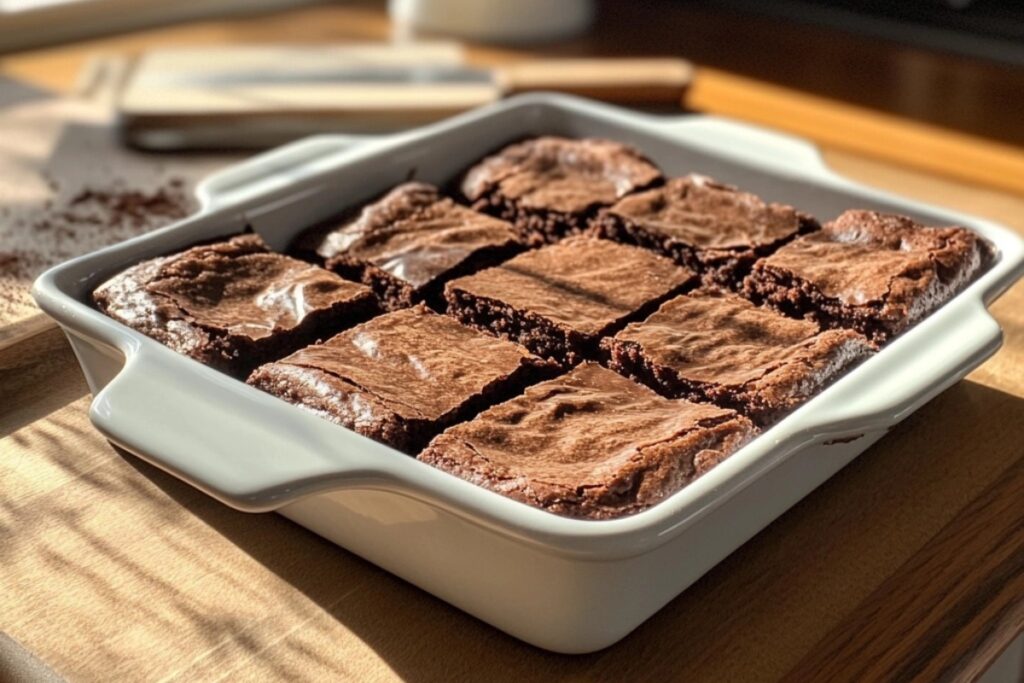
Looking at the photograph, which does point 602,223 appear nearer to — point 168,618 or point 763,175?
point 763,175

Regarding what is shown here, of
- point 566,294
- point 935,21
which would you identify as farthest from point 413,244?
point 935,21

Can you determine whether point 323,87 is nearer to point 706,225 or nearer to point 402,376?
point 706,225

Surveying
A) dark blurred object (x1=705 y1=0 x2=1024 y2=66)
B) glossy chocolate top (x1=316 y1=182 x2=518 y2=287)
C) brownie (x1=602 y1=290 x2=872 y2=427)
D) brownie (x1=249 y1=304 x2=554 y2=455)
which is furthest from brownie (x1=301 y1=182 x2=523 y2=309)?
dark blurred object (x1=705 y1=0 x2=1024 y2=66)

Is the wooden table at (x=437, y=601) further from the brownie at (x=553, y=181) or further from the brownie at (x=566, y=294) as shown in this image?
the brownie at (x=553, y=181)

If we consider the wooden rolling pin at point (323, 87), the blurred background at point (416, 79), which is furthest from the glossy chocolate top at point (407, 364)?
the wooden rolling pin at point (323, 87)

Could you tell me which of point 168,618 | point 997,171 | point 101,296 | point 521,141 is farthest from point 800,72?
point 168,618

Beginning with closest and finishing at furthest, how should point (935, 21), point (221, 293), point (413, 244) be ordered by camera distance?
point (221, 293)
point (413, 244)
point (935, 21)

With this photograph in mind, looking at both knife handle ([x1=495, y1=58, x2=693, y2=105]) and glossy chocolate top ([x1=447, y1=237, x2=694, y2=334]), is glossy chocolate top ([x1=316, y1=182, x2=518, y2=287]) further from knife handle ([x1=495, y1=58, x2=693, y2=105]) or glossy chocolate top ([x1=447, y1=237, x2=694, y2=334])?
knife handle ([x1=495, y1=58, x2=693, y2=105])

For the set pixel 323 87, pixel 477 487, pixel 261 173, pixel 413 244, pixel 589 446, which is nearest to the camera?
pixel 477 487
